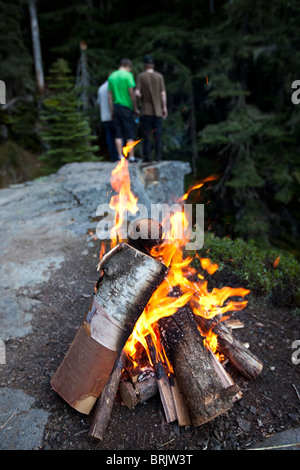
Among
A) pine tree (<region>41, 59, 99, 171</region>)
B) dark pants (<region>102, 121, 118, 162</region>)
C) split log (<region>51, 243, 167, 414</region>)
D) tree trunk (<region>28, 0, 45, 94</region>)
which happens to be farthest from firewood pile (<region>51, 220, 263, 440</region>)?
tree trunk (<region>28, 0, 45, 94</region>)

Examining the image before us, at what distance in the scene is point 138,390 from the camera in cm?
240

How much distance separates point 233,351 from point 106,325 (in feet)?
3.70

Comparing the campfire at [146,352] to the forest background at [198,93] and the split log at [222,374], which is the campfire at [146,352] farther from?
the forest background at [198,93]

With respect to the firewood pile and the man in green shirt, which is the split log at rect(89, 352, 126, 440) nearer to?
the firewood pile

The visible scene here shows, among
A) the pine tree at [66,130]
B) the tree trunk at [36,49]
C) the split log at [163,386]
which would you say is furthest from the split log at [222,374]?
the tree trunk at [36,49]

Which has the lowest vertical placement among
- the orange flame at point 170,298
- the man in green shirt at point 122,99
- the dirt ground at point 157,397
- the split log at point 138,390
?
the dirt ground at point 157,397

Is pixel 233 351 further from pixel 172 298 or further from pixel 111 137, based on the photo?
pixel 111 137

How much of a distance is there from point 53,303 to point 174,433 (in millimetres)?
2058

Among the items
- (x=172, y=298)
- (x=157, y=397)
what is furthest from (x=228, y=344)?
(x=157, y=397)

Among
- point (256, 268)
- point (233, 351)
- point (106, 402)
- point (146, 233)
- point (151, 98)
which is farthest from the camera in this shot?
point (151, 98)

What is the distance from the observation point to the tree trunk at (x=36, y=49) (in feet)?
50.9

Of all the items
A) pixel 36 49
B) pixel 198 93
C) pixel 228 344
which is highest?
pixel 36 49

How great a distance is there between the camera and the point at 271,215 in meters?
12.4

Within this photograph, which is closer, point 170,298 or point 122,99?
point 170,298
